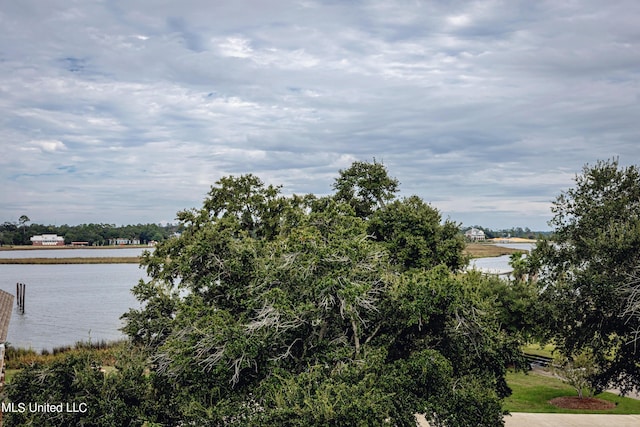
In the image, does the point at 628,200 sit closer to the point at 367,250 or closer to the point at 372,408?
the point at 367,250

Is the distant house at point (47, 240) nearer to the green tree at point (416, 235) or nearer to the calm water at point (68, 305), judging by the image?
the calm water at point (68, 305)

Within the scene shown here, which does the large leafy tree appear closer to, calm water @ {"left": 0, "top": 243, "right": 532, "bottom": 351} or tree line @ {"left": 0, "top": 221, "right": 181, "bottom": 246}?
calm water @ {"left": 0, "top": 243, "right": 532, "bottom": 351}

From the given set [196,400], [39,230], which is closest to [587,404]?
[196,400]

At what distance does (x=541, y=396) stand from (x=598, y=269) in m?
8.30

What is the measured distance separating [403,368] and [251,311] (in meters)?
3.95

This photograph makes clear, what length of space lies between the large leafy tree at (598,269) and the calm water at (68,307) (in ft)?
47.7

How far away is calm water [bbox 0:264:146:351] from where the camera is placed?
37.8m

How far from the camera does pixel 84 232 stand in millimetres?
152625

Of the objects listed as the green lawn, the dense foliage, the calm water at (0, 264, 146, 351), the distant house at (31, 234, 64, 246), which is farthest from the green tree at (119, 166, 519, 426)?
the distant house at (31, 234, 64, 246)

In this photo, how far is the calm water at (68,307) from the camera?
3775 centimetres

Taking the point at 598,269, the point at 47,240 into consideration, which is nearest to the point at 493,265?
the point at 598,269

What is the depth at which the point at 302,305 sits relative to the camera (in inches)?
486

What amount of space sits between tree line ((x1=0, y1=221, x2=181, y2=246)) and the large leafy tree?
12128 centimetres

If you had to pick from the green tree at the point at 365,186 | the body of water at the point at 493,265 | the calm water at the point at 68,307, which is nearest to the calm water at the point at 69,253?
the calm water at the point at 68,307
